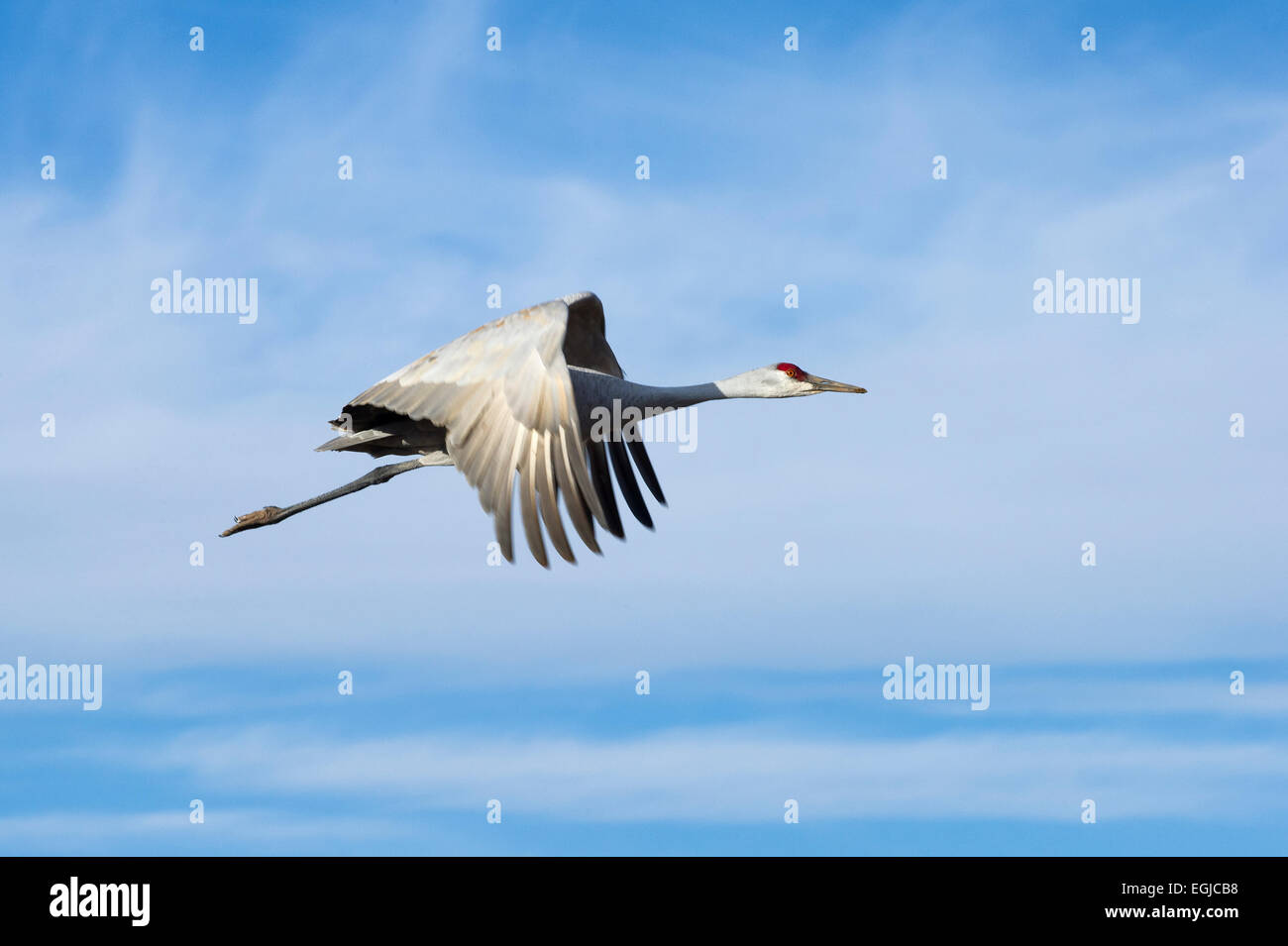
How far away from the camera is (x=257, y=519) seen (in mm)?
14969

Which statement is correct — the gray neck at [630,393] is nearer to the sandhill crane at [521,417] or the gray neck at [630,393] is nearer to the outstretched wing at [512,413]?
the sandhill crane at [521,417]

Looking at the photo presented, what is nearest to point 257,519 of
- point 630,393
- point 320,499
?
point 320,499

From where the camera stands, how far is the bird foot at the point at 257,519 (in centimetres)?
1494

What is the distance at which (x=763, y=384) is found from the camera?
48.5ft

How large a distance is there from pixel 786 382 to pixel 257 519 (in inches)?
238

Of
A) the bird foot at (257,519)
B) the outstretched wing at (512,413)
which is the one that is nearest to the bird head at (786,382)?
the outstretched wing at (512,413)

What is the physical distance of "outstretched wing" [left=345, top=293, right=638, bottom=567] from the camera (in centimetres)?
1057

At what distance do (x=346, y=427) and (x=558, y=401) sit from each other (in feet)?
12.8

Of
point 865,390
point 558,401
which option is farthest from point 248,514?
point 865,390

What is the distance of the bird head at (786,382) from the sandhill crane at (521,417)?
0.04ft

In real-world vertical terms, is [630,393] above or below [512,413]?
above

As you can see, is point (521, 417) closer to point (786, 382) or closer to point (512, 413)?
point (512, 413)

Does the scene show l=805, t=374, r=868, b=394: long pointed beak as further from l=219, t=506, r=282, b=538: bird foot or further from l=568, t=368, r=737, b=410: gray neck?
l=219, t=506, r=282, b=538: bird foot
